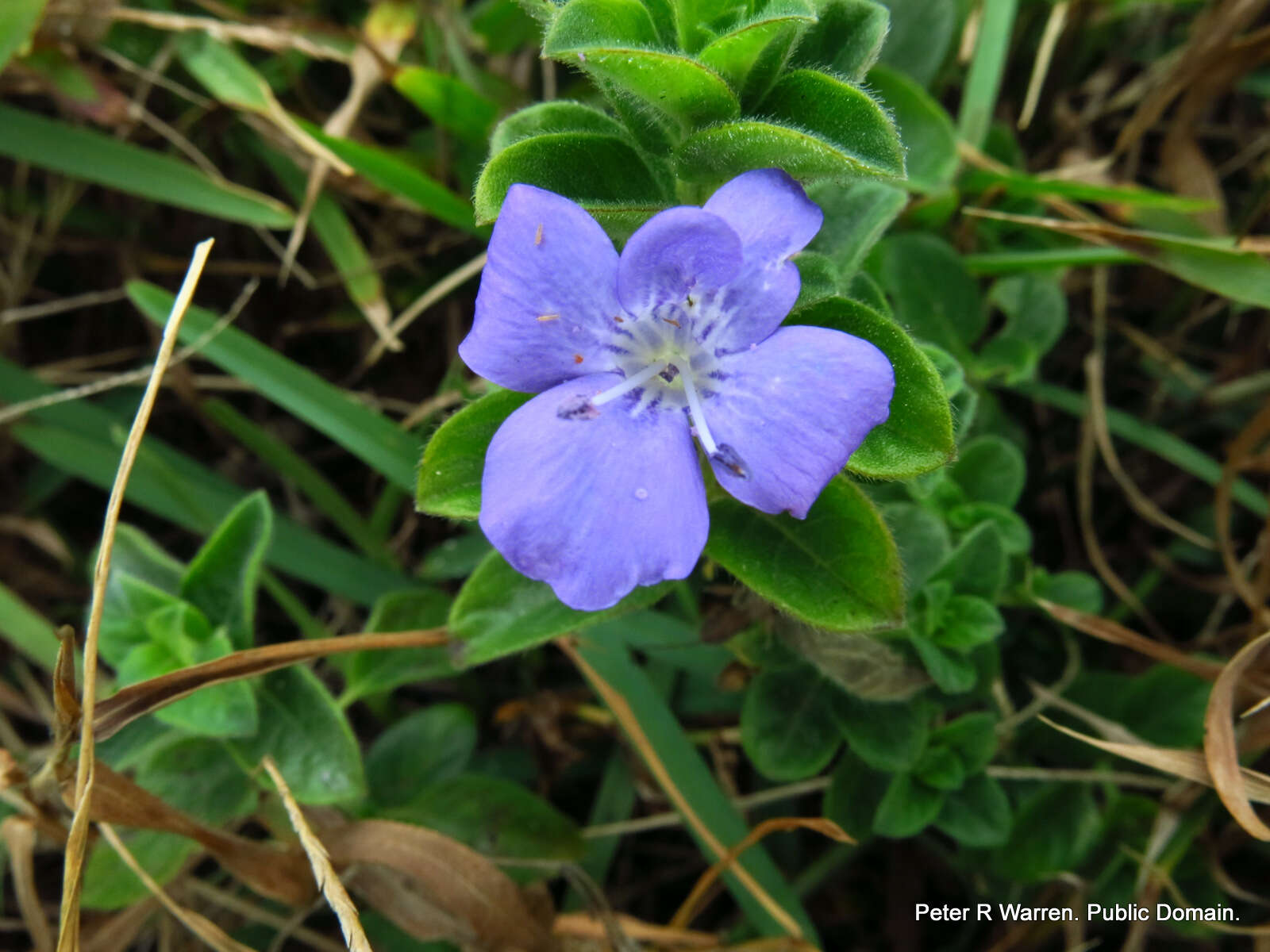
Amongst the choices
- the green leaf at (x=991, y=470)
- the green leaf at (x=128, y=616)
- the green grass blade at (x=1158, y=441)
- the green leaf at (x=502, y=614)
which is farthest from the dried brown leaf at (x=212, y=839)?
the green grass blade at (x=1158, y=441)

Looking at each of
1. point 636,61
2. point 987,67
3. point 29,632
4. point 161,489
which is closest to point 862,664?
point 636,61

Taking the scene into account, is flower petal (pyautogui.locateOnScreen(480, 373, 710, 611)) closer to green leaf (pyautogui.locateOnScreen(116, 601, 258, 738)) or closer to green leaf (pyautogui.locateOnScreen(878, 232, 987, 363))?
green leaf (pyautogui.locateOnScreen(116, 601, 258, 738))

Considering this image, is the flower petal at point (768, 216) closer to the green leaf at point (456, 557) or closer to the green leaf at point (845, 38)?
the green leaf at point (845, 38)

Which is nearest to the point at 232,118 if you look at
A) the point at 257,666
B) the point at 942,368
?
the point at 257,666

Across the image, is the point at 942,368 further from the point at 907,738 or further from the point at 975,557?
the point at 907,738

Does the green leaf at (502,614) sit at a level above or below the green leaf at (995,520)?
below
